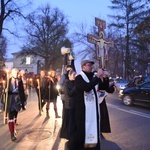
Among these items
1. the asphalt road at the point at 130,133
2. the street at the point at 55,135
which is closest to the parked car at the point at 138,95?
the asphalt road at the point at 130,133

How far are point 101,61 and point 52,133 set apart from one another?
2.34 m

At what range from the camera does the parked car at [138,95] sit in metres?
13.2

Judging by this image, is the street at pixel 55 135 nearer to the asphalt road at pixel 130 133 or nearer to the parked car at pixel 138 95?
the asphalt road at pixel 130 133

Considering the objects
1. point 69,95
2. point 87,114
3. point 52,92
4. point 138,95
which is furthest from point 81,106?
point 138,95

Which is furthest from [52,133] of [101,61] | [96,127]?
[96,127]

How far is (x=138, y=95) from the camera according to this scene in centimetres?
1380

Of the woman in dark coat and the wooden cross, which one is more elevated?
→ the wooden cross

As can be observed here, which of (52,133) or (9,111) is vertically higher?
(9,111)

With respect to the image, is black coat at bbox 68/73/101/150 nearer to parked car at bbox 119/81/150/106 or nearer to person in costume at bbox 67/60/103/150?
person in costume at bbox 67/60/103/150

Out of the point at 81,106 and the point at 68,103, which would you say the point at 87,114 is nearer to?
the point at 81,106

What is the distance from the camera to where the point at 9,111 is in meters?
6.56

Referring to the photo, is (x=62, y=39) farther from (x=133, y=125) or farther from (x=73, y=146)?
(x=73, y=146)

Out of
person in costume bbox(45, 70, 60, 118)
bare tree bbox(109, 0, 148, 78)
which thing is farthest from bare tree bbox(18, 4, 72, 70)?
person in costume bbox(45, 70, 60, 118)

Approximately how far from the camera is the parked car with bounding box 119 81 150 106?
521 inches
